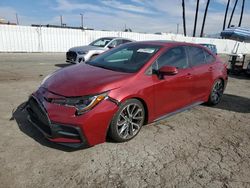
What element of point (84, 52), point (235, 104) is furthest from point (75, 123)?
point (84, 52)

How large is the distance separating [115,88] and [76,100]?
1.89ft

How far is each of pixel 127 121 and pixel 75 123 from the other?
88 centimetres

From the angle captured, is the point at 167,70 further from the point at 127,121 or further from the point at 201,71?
the point at 201,71

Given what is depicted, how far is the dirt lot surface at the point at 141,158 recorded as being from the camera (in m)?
2.65

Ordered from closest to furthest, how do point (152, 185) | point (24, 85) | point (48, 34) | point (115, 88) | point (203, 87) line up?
point (152, 185)
point (115, 88)
point (203, 87)
point (24, 85)
point (48, 34)

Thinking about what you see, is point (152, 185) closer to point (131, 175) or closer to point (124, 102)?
point (131, 175)

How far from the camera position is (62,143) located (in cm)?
304

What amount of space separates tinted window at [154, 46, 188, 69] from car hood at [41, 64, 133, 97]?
765 millimetres

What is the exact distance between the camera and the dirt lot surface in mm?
2654

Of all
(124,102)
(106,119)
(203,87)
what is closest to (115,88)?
(124,102)

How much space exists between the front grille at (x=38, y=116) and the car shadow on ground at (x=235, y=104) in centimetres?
422

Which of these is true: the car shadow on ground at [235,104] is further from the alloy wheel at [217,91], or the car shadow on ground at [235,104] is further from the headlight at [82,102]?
the headlight at [82,102]

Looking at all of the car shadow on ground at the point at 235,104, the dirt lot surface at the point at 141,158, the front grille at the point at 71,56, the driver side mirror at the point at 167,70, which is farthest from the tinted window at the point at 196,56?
the front grille at the point at 71,56

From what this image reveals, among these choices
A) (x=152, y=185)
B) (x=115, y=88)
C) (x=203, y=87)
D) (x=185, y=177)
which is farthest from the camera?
(x=203, y=87)
